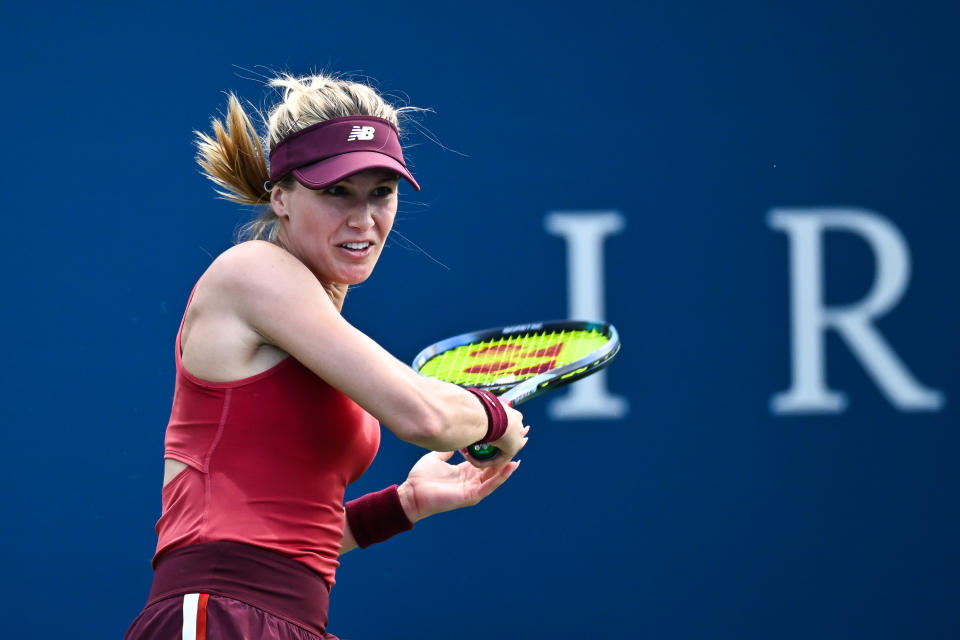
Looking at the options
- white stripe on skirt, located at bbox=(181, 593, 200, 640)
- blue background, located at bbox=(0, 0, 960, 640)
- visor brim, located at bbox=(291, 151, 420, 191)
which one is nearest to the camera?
white stripe on skirt, located at bbox=(181, 593, 200, 640)

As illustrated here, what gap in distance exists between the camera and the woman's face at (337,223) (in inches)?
74.4

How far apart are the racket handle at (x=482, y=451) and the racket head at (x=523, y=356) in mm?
138

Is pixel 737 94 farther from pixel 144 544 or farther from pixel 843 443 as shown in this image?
pixel 144 544

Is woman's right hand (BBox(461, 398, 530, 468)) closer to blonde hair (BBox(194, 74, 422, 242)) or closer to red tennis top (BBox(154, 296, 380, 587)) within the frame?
red tennis top (BBox(154, 296, 380, 587))

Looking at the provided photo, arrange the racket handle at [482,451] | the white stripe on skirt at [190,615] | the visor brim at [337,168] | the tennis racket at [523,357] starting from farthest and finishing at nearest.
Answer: the tennis racket at [523,357], the racket handle at [482,451], the visor brim at [337,168], the white stripe on skirt at [190,615]

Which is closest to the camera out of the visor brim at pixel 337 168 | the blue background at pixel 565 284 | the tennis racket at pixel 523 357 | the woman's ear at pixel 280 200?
the visor brim at pixel 337 168

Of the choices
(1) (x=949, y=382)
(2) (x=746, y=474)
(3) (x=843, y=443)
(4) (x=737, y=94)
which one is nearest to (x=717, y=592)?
(2) (x=746, y=474)

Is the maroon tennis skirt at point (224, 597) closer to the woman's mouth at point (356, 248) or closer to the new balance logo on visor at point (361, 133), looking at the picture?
the woman's mouth at point (356, 248)

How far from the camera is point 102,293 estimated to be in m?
3.44

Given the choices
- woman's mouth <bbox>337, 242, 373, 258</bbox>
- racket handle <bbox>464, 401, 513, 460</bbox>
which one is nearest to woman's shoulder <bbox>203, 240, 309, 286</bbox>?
woman's mouth <bbox>337, 242, 373, 258</bbox>

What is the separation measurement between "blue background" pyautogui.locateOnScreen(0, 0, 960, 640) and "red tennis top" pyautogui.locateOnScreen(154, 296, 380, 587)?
5.44ft

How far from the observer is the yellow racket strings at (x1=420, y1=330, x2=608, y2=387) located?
2.49 metres

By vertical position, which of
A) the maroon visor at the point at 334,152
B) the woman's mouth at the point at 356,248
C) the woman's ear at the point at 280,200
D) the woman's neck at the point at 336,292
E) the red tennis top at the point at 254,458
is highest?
the maroon visor at the point at 334,152

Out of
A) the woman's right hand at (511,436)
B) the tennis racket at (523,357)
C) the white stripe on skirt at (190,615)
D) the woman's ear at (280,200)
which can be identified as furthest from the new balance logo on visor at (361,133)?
the white stripe on skirt at (190,615)
